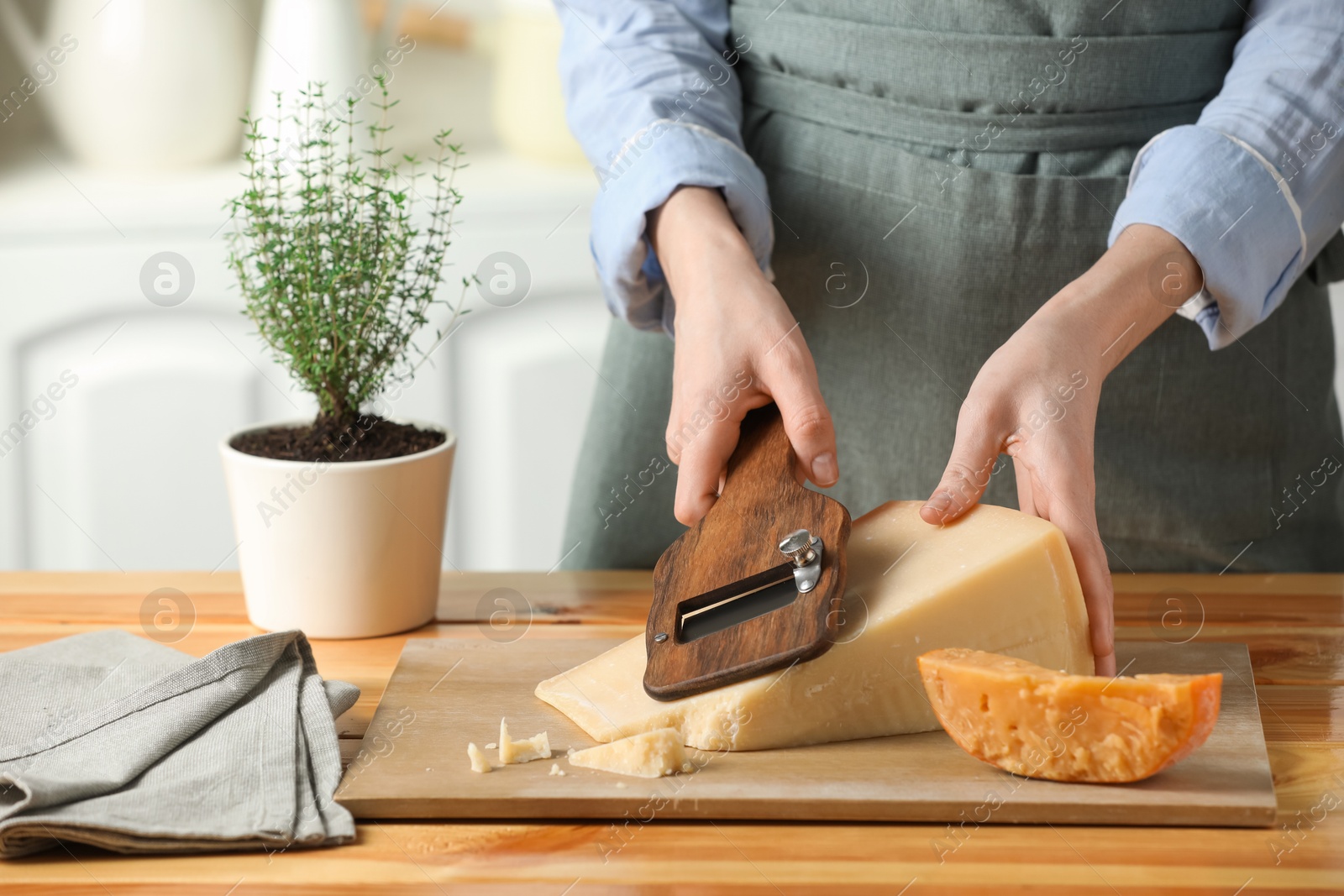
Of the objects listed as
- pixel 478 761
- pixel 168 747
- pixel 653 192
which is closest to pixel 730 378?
pixel 653 192

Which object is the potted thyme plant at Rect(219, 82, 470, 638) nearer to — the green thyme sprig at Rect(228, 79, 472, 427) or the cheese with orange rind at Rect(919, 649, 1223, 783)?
the green thyme sprig at Rect(228, 79, 472, 427)

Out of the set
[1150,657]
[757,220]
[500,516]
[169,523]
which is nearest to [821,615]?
[1150,657]

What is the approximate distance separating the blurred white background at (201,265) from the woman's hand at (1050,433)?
1256 mm

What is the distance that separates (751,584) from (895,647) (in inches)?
4.0

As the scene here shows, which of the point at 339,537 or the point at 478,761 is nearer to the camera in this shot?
the point at 478,761

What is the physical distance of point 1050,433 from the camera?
0.80 m

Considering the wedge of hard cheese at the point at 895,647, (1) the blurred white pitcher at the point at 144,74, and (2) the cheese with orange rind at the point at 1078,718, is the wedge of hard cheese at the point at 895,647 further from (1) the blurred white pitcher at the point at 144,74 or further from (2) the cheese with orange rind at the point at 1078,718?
(1) the blurred white pitcher at the point at 144,74

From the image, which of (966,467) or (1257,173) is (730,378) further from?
(1257,173)

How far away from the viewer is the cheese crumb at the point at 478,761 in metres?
0.72

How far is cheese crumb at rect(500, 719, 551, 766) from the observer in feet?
2.41

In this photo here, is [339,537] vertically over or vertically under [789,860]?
over

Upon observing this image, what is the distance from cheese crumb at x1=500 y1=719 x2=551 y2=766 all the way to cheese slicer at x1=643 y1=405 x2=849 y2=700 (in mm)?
77

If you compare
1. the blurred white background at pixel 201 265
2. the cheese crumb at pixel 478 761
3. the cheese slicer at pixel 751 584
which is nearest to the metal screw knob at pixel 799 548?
the cheese slicer at pixel 751 584

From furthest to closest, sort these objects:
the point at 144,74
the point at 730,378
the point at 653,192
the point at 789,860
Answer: the point at 144,74 < the point at 653,192 < the point at 730,378 < the point at 789,860
